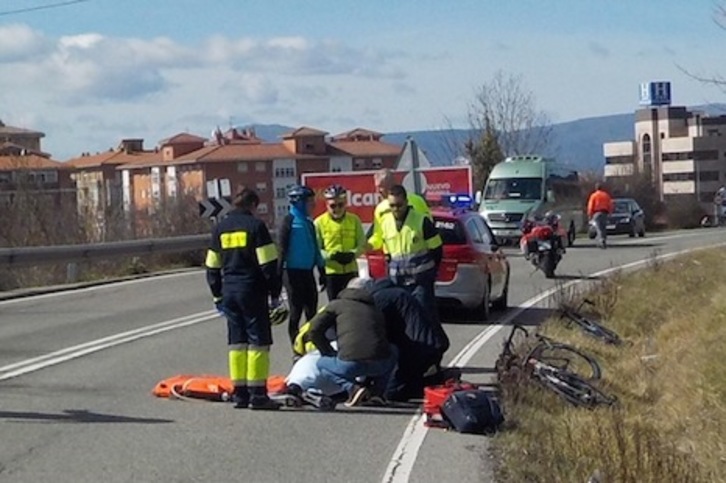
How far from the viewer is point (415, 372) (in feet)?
40.3

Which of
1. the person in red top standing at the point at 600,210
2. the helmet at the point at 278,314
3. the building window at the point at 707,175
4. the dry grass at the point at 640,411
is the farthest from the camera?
the building window at the point at 707,175

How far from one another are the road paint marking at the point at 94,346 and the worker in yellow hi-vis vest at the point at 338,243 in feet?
10.1

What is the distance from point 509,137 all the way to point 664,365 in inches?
2260

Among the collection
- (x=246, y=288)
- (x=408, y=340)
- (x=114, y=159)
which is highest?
(x=114, y=159)

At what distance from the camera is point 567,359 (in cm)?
1426

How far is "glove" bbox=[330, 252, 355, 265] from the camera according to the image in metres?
14.0

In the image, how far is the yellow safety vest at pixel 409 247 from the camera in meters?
13.8

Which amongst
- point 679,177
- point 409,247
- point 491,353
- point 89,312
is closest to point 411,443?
point 409,247

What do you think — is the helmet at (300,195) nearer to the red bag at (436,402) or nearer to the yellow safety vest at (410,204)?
the yellow safety vest at (410,204)

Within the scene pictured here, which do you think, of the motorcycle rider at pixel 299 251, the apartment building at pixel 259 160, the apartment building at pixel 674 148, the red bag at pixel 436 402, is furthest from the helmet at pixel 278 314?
the apartment building at pixel 674 148

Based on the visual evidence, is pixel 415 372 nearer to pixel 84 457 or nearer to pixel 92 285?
pixel 84 457

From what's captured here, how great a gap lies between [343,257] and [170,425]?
3.63m

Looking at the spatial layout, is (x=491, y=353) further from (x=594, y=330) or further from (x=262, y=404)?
(x=262, y=404)

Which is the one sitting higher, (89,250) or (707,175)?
(707,175)
